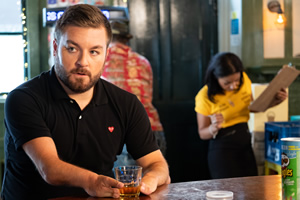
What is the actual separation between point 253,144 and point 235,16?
1234 mm

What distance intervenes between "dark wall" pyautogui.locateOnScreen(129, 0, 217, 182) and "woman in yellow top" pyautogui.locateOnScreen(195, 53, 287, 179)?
760 millimetres

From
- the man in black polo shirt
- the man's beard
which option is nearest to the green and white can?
the man in black polo shirt

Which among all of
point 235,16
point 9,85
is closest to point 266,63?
point 235,16

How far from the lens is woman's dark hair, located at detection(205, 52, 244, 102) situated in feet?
11.9

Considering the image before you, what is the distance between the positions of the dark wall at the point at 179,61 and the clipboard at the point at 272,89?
40.3 inches

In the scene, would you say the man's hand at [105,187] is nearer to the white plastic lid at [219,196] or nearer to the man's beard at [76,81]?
the white plastic lid at [219,196]

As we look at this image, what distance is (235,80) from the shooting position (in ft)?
12.1

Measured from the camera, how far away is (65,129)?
198 centimetres

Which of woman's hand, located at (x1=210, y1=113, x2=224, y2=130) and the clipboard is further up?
the clipboard

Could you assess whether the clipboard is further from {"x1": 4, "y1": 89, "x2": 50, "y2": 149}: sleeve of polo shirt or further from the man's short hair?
{"x1": 4, "y1": 89, "x2": 50, "y2": 149}: sleeve of polo shirt

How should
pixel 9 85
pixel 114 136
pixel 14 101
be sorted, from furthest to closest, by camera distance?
1. pixel 9 85
2. pixel 114 136
3. pixel 14 101

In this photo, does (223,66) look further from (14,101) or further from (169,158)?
(14,101)

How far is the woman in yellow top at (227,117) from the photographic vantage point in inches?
143

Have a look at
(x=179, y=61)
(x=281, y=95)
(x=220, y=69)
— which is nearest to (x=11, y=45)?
(x=179, y=61)
